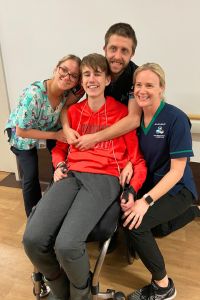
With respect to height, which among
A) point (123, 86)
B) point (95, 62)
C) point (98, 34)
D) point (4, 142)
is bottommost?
point (4, 142)

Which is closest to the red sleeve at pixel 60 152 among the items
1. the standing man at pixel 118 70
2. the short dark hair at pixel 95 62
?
the standing man at pixel 118 70

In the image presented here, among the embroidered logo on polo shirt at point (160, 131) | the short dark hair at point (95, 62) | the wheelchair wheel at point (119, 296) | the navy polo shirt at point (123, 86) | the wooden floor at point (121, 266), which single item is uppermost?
the short dark hair at point (95, 62)

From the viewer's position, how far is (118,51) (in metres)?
1.37

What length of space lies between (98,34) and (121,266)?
58.9 inches

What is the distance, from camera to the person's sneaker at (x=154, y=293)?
4.52 ft

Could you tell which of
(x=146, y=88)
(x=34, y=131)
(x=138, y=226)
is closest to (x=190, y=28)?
(x=146, y=88)

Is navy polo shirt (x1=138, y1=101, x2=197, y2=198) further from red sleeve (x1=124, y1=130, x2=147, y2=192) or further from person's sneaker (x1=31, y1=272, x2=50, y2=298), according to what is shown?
person's sneaker (x1=31, y1=272, x2=50, y2=298)

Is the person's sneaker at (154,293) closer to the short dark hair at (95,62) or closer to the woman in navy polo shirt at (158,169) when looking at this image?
the woman in navy polo shirt at (158,169)

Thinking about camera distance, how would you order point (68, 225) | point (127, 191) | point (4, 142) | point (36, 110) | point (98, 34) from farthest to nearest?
1. point (4, 142)
2. point (98, 34)
3. point (36, 110)
4. point (127, 191)
5. point (68, 225)

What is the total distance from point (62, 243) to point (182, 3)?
1496 mm

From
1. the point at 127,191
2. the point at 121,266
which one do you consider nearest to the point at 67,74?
the point at 127,191

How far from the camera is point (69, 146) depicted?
1.50 m

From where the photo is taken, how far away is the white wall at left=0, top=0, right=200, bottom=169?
1.72 metres

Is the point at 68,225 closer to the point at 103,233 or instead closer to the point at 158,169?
the point at 103,233
